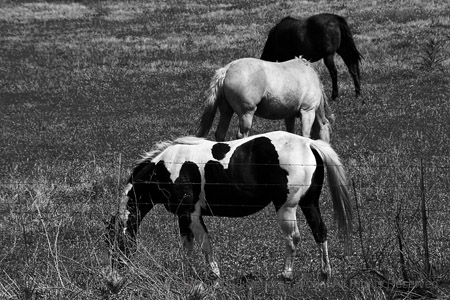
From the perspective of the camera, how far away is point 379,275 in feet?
23.0

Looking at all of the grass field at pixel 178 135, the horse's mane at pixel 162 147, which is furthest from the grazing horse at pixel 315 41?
the horse's mane at pixel 162 147

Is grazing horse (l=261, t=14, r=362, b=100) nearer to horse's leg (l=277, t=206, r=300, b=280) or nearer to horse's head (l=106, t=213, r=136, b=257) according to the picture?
horse's leg (l=277, t=206, r=300, b=280)

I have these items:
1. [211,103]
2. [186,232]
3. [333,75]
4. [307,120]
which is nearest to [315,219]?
[186,232]

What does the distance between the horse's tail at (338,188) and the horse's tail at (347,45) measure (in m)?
13.7

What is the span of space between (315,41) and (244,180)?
45.8 ft

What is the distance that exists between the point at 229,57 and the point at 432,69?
8.38 meters

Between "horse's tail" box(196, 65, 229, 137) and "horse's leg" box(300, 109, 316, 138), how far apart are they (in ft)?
4.65

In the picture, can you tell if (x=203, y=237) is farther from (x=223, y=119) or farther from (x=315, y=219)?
(x=223, y=119)

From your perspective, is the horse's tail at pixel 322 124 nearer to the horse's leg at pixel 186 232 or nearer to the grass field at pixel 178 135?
A: the grass field at pixel 178 135

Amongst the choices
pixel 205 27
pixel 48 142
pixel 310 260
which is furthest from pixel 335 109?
pixel 205 27

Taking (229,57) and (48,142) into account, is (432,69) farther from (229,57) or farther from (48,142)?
(48,142)

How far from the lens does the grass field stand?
24.1 feet

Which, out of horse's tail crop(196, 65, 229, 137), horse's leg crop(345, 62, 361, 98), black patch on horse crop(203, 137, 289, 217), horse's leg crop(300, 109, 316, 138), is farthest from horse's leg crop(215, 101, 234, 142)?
horse's leg crop(345, 62, 361, 98)

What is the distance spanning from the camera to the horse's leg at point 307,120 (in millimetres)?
14511
